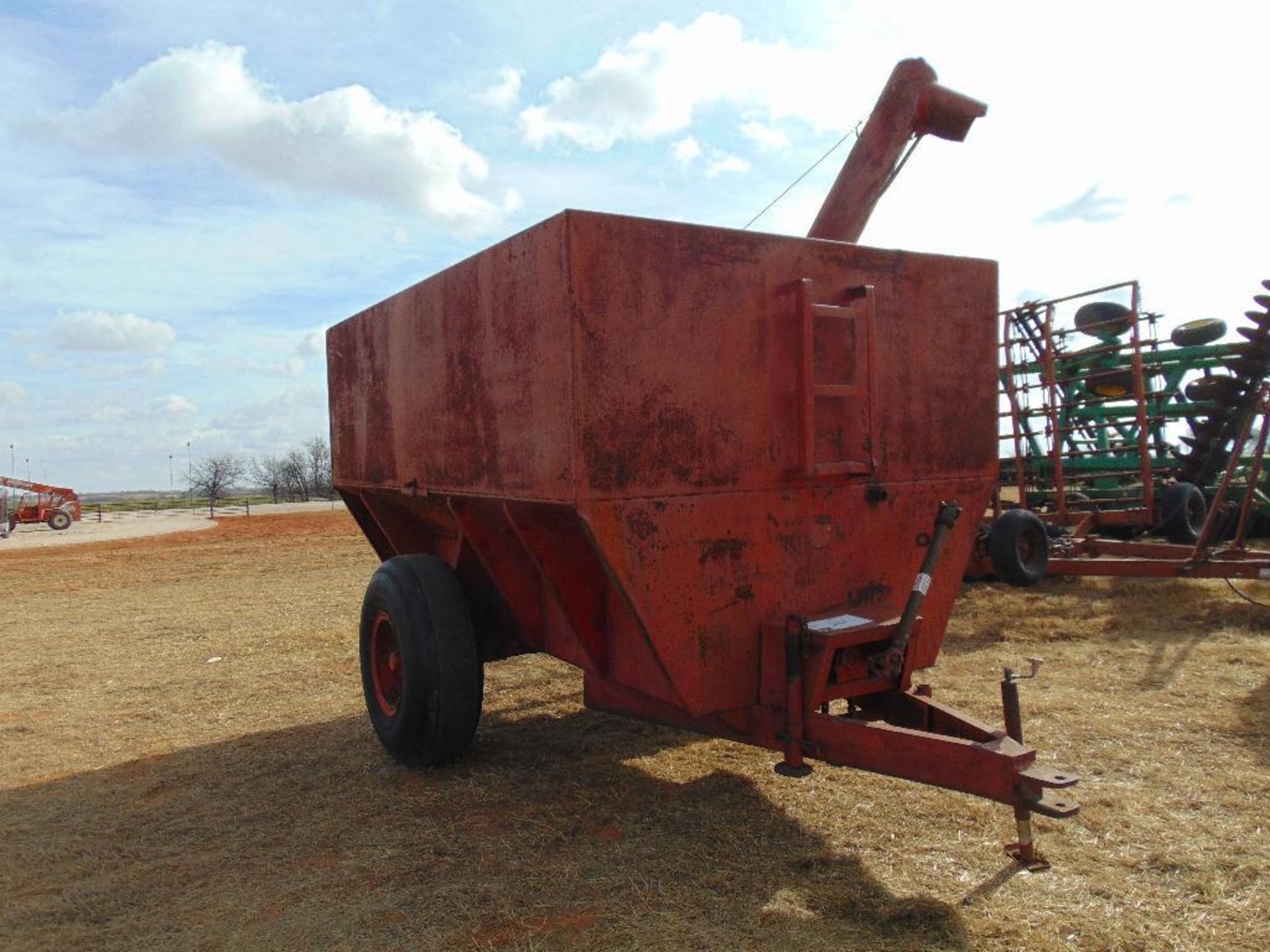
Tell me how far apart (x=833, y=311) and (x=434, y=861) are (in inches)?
99.1

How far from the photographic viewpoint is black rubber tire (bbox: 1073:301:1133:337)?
9.74 metres

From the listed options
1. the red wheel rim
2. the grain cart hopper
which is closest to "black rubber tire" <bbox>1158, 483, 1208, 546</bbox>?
the grain cart hopper

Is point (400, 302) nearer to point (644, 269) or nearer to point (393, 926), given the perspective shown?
point (644, 269)

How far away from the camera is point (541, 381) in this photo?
335 cm

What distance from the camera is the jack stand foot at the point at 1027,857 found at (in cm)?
308

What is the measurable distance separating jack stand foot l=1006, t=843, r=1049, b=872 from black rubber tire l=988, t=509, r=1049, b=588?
13.7ft

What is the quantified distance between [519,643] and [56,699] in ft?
12.1

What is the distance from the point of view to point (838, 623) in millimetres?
3607

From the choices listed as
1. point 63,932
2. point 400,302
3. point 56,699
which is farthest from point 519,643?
point 56,699

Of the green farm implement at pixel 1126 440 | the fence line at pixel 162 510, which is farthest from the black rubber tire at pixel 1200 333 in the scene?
the fence line at pixel 162 510

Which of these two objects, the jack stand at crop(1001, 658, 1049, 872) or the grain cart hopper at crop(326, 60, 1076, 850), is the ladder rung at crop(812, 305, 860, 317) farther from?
the jack stand at crop(1001, 658, 1049, 872)

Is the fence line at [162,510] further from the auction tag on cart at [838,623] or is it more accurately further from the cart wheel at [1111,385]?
the auction tag on cart at [838,623]

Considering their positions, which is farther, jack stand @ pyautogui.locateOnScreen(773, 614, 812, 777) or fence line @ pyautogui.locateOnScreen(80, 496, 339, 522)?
fence line @ pyautogui.locateOnScreen(80, 496, 339, 522)

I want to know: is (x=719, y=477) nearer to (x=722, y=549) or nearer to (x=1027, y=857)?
(x=722, y=549)
